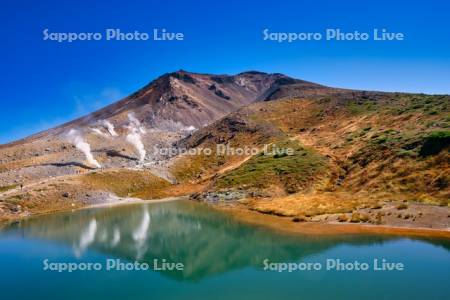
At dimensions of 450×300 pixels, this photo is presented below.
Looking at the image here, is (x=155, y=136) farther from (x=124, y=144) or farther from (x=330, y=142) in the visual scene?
(x=330, y=142)

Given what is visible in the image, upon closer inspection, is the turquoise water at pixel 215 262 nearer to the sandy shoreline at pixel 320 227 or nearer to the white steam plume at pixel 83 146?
the sandy shoreline at pixel 320 227

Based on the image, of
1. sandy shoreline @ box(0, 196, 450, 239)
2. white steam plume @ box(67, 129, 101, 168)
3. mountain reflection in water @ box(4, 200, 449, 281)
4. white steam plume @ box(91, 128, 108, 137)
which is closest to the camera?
mountain reflection in water @ box(4, 200, 449, 281)

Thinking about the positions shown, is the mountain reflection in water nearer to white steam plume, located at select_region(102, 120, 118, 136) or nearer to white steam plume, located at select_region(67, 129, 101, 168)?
white steam plume, located at select_region(67, 129, 101, 168)

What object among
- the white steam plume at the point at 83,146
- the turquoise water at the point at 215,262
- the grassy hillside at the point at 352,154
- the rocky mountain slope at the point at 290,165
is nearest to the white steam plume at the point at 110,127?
the white steam plume at the point at 83,146

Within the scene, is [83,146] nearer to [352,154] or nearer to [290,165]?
[290,165]

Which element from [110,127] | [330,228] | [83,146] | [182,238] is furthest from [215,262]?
[110,127]

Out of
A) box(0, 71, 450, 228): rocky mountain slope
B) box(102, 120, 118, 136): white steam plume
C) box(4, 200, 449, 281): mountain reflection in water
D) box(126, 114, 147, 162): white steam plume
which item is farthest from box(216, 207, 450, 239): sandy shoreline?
box(102, 120, 118, 136): white steam plume
